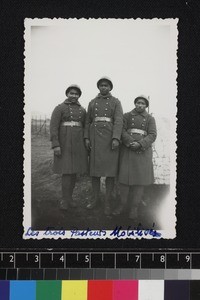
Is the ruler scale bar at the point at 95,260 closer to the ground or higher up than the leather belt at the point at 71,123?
closer to the ground

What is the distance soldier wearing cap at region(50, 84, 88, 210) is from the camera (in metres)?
1.11

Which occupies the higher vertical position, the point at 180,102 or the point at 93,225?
the point at 180,102

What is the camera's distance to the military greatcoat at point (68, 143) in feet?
3.65

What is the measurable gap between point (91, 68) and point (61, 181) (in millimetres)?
→ 368

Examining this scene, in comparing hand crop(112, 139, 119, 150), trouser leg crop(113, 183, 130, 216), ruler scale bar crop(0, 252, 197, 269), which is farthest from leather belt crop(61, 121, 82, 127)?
ruler scale bar crop(0, 252, 197, 269)

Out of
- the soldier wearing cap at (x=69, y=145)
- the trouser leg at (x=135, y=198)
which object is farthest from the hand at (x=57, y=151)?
the trouser leg at (x=135, y=198)

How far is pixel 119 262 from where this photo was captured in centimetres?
112

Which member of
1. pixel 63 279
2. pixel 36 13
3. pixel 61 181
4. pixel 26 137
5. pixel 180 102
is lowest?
pixel 63 279

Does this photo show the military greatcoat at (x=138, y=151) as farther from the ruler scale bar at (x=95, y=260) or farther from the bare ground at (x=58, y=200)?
the ruler scale bar at (x=95, y=260)

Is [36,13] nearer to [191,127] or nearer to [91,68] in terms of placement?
[91,68]

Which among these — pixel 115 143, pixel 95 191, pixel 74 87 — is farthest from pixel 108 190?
pixel 74 87

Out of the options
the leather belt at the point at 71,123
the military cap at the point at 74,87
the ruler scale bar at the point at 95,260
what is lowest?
the ruler scale bar at the point at 95,260

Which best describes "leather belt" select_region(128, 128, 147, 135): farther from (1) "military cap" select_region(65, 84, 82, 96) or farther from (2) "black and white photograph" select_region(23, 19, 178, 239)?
(1) "military cap" select_region(65, 84, 82, 96)

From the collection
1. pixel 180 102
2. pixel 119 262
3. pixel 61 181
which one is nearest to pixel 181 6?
pixel 180 102
